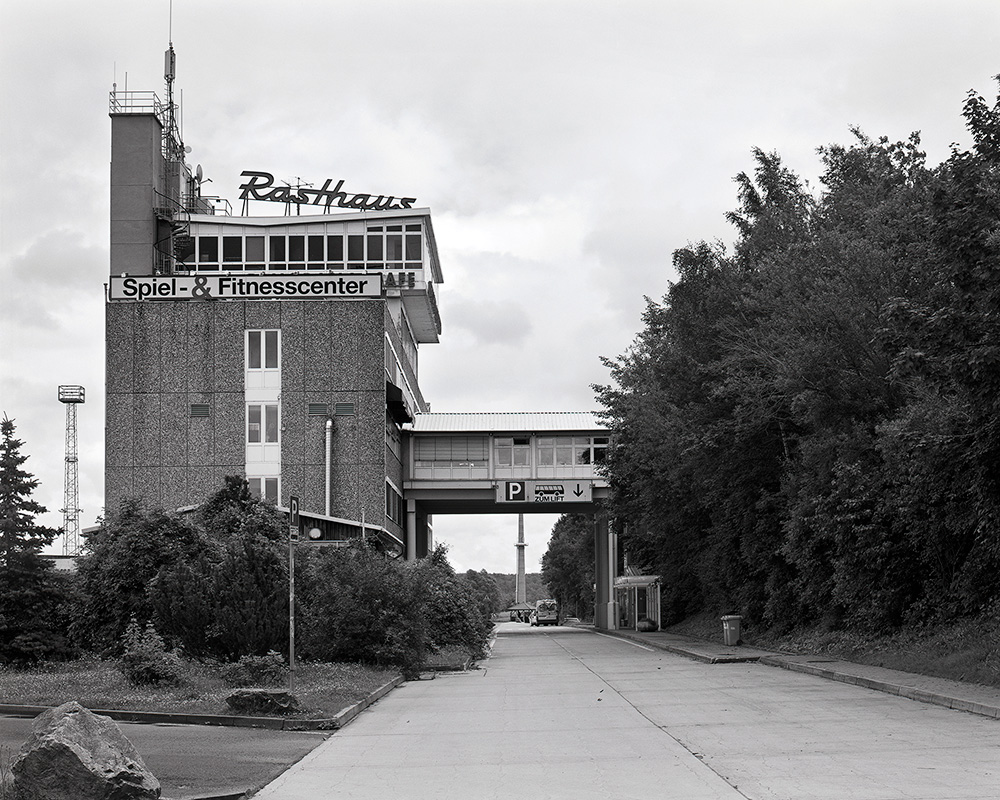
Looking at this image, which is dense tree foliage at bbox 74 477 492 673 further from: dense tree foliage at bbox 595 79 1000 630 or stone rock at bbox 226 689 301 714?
dense tree foliage at bbox 595 79 1000 630

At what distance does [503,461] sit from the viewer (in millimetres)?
68375

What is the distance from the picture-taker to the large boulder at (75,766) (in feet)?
29.4

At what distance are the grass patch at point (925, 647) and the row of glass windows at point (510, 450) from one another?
106 feet

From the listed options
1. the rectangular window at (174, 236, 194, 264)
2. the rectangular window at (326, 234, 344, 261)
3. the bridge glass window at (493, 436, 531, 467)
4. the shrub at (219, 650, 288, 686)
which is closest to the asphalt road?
the shrub at (219, 650, 288, 686)

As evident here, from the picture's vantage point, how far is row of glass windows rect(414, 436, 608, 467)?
2657 inches

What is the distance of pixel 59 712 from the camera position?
9.62m

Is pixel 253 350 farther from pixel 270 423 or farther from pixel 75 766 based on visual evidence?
pixel 75 766

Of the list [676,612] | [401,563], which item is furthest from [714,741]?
[676,612]

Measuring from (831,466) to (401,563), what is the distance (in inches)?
433

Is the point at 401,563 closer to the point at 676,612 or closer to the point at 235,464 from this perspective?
the point at 235,464

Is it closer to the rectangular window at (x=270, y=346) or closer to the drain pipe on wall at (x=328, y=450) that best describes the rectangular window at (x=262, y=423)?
the rectangular window at (x=270, y=346)

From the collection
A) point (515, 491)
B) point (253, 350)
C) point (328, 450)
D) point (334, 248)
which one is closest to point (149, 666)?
point (328, 450)

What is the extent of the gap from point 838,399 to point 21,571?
19938 mm

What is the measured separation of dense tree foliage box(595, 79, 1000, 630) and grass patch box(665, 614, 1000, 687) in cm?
56
